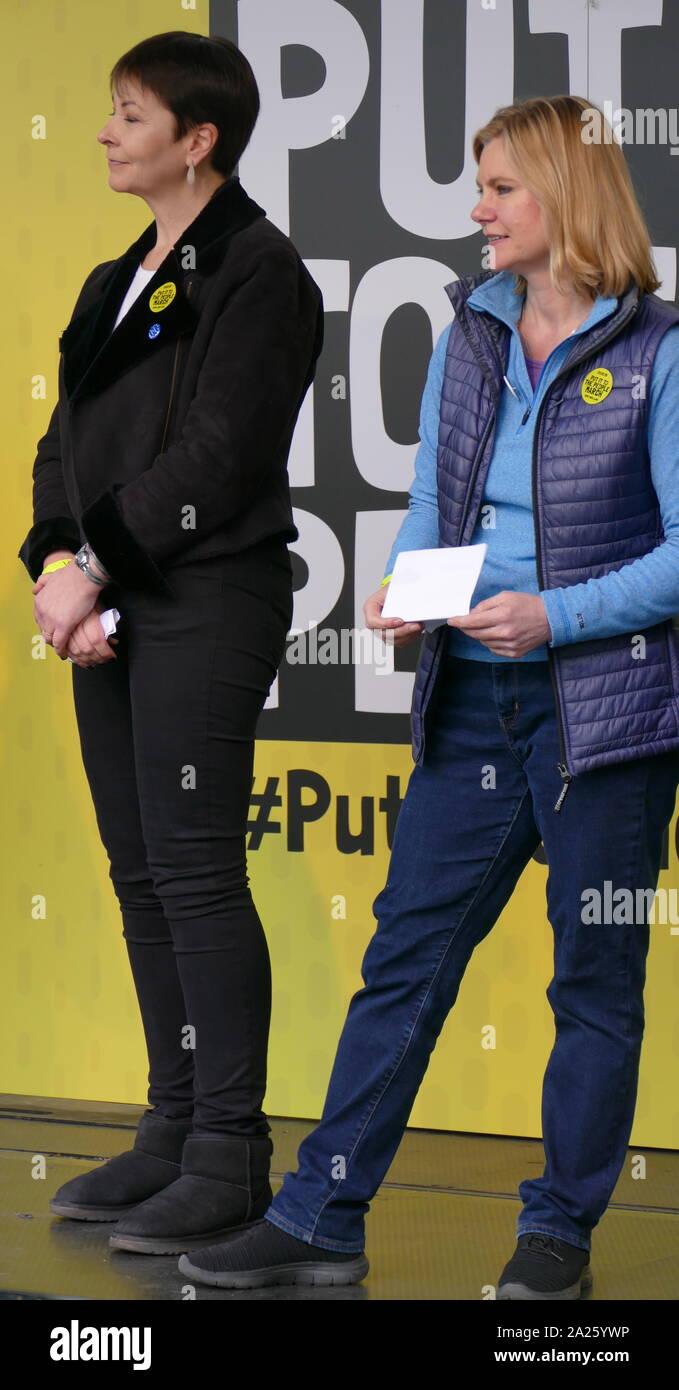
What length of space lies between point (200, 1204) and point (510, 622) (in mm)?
918

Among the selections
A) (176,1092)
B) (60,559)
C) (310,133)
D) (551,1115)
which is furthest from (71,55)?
(551,1115)

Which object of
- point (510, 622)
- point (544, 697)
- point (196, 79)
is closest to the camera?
point (510, 622)

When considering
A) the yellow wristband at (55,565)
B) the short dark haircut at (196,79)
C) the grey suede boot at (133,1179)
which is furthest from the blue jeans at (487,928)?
the short dark haircut at (196,79)

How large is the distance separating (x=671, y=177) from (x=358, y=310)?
62cm

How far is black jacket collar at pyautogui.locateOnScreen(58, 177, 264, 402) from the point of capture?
217 centimetres

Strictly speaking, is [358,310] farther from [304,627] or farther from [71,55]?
[71,55]

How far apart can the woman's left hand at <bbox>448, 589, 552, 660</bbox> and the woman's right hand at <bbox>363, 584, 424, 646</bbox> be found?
0.10 metres

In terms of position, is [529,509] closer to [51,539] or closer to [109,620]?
[109,620]

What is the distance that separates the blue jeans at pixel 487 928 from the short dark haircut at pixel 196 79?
0.86 m

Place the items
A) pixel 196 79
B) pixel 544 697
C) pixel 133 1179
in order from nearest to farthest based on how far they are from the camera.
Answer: pixel 544 697
pixel 196 79
pixel 133 1179

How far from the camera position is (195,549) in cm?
214

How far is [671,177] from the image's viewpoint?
108 inches

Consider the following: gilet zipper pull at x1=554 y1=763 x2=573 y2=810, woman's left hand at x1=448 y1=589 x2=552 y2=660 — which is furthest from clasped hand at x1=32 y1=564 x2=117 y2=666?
gilet zipper pull at x1=554 y1=763 x2=573 y2=810

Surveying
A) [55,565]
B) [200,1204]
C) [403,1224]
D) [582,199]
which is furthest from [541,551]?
[403,1224]
